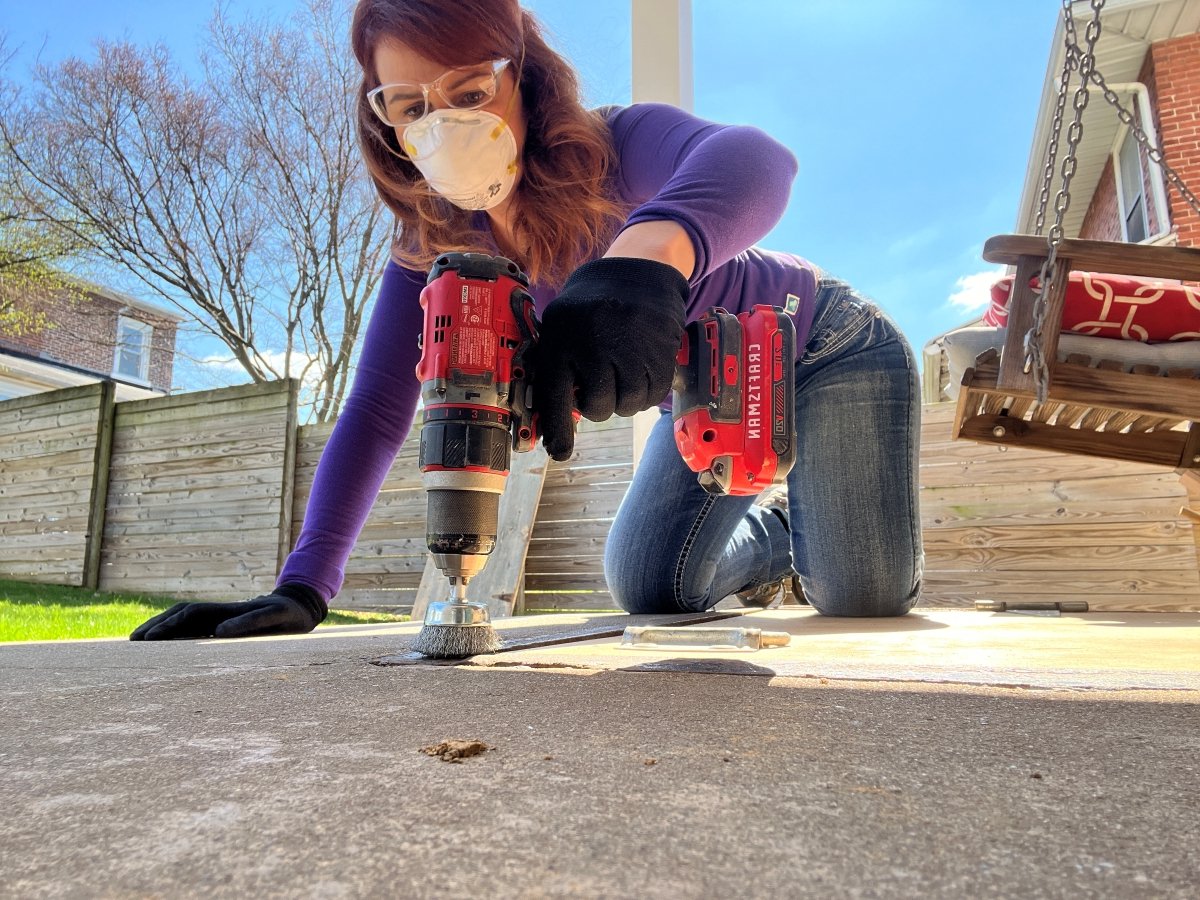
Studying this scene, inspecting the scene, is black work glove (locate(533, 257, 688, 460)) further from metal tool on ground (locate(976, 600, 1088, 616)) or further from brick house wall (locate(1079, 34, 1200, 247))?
brick house wall (locate(1079, 34, 1200, 247))

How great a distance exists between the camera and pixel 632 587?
2322mm

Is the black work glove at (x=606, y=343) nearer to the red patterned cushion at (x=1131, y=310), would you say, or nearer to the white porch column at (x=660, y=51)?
the red patterned cushion at (x=1131, y=310)

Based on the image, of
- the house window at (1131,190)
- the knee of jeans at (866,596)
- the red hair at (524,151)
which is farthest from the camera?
the house window at (1131,190)

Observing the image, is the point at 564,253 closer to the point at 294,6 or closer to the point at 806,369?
the point at 806,369

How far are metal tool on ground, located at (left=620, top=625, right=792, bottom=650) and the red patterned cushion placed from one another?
1245 mm

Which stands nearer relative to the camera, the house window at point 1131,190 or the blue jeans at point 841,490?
the blue jeans at point 841,490

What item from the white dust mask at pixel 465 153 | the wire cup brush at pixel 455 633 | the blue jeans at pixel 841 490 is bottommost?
the wire cup brush at pixel 455 633

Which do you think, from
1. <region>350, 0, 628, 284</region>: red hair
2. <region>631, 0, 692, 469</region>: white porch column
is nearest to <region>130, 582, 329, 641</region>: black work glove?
<region>350, 0, 628, 284</region>: red hair

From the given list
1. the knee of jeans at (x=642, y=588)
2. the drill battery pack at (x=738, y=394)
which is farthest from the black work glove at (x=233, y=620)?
the knee of jeans at (x=642, y=588)

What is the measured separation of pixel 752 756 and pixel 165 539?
656 cm

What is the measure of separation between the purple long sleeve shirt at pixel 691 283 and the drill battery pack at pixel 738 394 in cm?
11

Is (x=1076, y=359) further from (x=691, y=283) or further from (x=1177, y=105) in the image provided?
(x=1177, y=105)

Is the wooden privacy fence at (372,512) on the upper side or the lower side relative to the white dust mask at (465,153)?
lower

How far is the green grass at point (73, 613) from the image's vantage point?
318 cm
